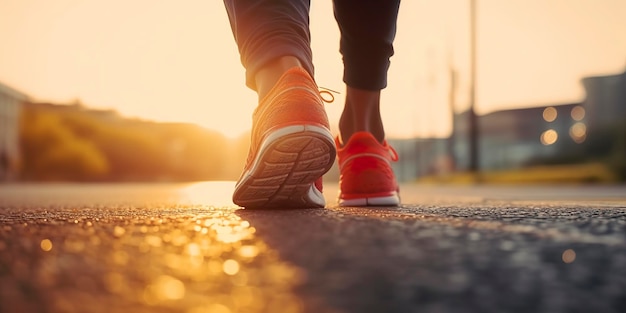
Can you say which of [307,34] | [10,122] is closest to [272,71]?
[307,34]

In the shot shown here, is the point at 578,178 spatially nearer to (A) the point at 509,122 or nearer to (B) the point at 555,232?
(B) the point at 555,232

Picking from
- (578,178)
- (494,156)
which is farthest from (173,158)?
(578,178)

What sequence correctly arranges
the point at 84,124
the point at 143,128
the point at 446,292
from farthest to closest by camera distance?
1. the point at 143,128
2. the point at 84,124
3. the point at 446,292

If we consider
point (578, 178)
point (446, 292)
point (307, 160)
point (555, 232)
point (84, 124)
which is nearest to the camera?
point (446, 292)

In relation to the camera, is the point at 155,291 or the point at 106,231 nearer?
the point at 155,291

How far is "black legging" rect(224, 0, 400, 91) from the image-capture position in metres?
1.19

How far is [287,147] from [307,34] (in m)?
0.30

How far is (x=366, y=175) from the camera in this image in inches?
57.4

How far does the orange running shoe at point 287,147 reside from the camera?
1.08 meters

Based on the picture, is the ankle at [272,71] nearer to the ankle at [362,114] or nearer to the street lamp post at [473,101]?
the ankle at [362,114]

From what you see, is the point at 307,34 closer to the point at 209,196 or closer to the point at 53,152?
the point at 209,196

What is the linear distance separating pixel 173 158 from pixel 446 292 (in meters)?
33.3

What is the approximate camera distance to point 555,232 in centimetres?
60

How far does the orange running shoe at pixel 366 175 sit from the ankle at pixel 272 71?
36 cm
